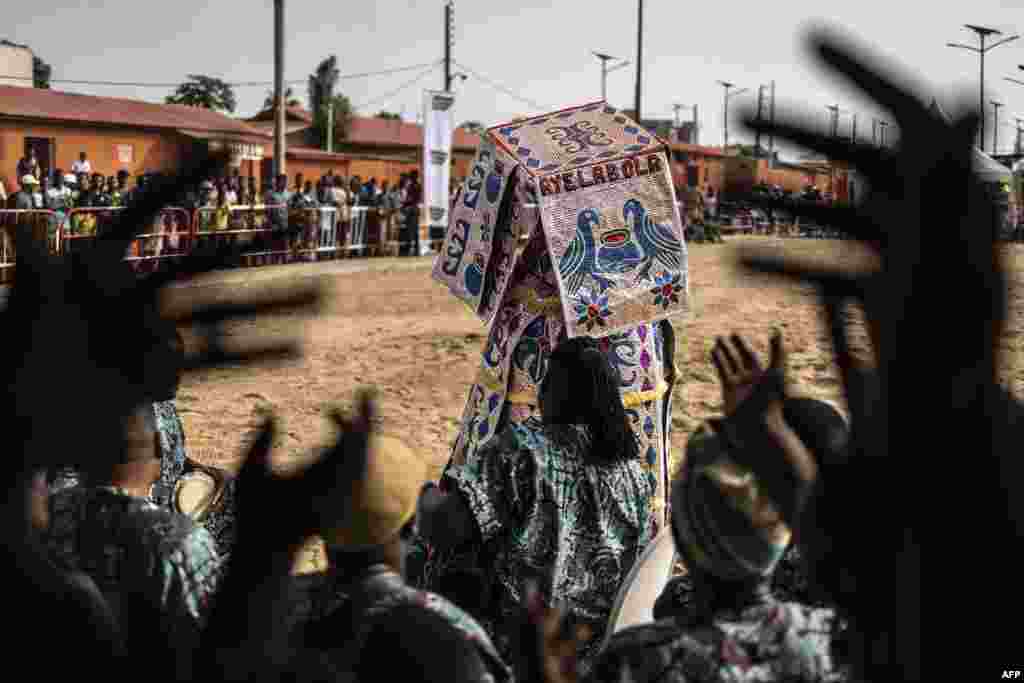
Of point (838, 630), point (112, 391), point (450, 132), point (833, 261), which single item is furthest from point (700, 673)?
point (450, 132)

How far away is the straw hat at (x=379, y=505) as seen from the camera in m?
2.32

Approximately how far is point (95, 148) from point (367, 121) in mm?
32175

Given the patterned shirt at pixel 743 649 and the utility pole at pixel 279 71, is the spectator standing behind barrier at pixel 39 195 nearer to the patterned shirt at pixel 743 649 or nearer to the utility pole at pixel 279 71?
the utility pole at pixel 279 71

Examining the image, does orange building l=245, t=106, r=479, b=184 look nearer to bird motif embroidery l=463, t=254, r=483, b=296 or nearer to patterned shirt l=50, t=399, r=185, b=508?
bird motif embroidery l=463, t=254, r=483, b=296

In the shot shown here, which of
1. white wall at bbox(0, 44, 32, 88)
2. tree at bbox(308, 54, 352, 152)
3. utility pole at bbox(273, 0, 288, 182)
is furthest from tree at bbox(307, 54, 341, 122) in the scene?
utility pole at bbox(273, 0, 288, 182)

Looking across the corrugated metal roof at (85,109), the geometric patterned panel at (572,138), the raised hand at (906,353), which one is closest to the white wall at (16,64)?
the corrugated metal roof at (85,109)

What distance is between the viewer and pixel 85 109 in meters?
31.1

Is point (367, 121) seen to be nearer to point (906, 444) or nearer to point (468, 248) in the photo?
point (468, 248)

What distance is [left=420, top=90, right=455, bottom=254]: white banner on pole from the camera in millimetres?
20969

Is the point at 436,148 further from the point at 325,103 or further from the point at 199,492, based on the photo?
the point at 325,103

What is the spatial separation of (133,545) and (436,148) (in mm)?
19276

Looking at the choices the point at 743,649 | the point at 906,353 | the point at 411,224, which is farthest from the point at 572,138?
the point at 411,224

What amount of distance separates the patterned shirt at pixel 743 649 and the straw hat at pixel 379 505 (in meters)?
0.54

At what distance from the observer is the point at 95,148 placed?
29.0 metres
